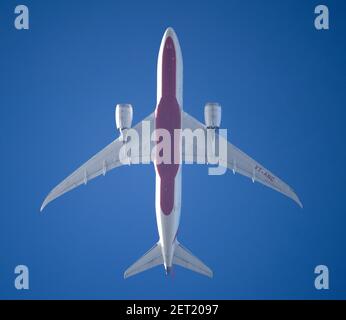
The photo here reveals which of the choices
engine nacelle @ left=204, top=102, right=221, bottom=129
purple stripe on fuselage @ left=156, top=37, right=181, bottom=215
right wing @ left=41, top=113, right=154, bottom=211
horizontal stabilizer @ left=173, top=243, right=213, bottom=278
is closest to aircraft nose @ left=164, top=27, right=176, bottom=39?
purple stripe on fuselage @ left=156, top=37, right=181, bottom=215

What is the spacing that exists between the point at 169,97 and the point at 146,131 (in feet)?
12.4

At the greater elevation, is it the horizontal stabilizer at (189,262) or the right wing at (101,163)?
the right wing at (101,163)

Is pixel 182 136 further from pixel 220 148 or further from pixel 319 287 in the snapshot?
pixel 319 287

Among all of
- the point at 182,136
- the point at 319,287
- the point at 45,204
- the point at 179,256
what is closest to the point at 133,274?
the point at 179,256

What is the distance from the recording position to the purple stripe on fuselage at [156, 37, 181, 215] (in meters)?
34.4

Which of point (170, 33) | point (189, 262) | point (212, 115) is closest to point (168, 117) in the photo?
point (212, 115)

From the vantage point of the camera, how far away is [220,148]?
3688 centimetres

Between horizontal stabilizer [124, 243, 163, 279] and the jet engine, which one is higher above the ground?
the jet engine

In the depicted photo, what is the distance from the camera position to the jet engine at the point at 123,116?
35906mm

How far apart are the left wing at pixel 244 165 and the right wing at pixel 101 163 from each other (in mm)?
3261

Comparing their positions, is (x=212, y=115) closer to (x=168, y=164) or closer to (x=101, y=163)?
(x=168, y=164)

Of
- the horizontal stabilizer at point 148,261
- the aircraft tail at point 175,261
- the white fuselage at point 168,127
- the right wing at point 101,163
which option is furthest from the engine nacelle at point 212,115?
the horizontal stabilizer at point 148,261

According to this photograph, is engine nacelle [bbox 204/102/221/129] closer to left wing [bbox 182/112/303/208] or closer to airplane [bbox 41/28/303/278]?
airplane [bbox 41/28/303/278]

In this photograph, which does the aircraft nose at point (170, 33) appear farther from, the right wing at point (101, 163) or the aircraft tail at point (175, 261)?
the aircraft tail at point (175, 261)
